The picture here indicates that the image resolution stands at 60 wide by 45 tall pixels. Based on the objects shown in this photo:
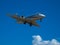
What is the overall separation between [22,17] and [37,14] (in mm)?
2912

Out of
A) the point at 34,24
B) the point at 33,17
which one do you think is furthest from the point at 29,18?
the point at 34,24

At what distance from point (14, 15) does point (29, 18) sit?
3.31 metres

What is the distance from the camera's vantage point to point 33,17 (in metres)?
29.2

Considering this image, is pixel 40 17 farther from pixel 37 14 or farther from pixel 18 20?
pixel 18 20

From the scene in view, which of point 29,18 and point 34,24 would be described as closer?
point 29,18

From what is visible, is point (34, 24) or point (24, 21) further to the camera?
point (34, 24)

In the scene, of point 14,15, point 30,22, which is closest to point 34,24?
point 30,22

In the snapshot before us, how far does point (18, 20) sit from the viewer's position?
99.4 ft

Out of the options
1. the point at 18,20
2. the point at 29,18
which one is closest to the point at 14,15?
the point at 18,20

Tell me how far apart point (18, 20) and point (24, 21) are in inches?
64.3

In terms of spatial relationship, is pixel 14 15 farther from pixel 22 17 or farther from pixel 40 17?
pixel 40 17

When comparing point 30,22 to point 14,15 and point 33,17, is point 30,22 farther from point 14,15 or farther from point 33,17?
point 14,15

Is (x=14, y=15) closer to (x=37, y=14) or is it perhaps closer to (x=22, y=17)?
(x=22, y=17)

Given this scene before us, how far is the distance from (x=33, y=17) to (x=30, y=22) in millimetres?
1169
